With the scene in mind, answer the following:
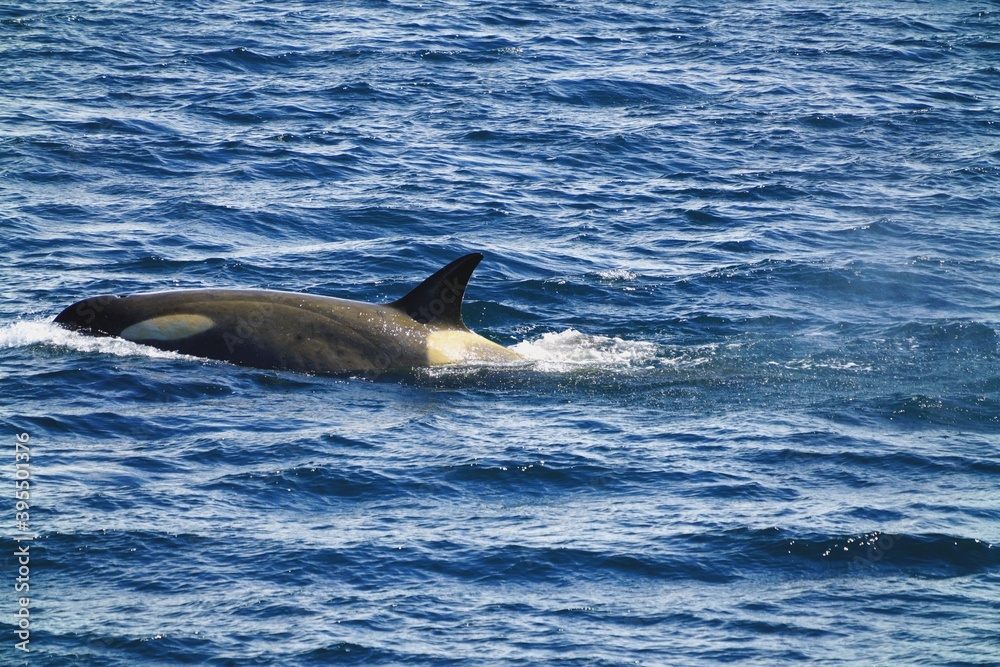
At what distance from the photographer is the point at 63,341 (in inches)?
701

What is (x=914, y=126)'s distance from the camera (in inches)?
1318

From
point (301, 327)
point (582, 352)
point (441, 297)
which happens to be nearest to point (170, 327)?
point (301, 327)

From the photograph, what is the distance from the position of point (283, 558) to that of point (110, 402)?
4825 mm

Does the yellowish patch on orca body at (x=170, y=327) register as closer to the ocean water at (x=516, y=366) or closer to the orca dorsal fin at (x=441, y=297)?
the ocean water at (x=516, y=366)

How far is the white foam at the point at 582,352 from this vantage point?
1812cm

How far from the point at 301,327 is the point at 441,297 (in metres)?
1.83

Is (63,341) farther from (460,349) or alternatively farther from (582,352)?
(582,352)

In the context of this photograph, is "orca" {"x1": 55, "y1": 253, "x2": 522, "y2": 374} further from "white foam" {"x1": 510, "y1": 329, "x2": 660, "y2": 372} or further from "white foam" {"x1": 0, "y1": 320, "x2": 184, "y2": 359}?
"white foam" {"x1": 510, "y1": 329, "x2": 660, "y2": 372}

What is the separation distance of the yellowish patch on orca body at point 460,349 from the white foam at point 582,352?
0.50 meters

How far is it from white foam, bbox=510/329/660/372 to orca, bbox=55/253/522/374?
3.56ft

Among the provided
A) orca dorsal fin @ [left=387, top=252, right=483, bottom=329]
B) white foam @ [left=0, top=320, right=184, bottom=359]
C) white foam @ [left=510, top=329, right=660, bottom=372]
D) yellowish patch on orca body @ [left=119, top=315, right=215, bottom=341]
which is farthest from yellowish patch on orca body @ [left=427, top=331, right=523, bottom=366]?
white foam @ [left=0, top=320, right=184, bottom=359]

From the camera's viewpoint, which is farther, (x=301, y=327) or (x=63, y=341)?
(x=63, y=341)

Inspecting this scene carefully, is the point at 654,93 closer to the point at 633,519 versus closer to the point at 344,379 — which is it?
the point at 344,379

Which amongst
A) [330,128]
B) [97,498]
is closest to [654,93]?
[330,128]
